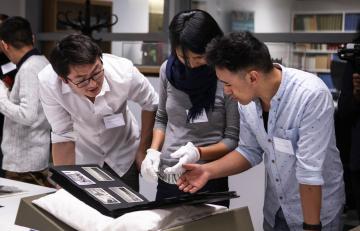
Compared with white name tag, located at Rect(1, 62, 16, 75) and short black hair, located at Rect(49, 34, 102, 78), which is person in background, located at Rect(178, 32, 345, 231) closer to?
short black hair, located at Rect(49, 34, 102, 78)

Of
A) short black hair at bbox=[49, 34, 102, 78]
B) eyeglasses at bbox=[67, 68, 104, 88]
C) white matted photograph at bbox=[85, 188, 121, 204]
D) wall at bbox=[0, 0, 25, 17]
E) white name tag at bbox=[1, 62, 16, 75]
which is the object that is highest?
wall at bbox=[0, 0, 25, 17]

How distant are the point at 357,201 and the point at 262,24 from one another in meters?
1.55

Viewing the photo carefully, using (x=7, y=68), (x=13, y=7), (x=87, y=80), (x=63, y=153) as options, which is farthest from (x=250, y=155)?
(x=13, y=7)

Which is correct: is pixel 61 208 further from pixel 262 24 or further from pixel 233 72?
pixel 262 24

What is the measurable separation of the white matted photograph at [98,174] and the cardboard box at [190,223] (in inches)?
6.2

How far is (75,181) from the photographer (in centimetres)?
125

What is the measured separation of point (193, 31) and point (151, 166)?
487 mm

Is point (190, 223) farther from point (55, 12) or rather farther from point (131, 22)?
point (55, 12)

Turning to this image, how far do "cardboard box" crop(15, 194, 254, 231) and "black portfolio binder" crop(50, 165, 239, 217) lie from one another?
52mm

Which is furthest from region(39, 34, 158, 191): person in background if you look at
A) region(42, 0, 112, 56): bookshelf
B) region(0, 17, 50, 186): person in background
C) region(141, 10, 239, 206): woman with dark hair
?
region(42, 0, 112, 56): bookshelf

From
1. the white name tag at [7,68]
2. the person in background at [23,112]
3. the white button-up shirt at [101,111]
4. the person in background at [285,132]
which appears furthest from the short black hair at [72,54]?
the white name tag at [7,68]

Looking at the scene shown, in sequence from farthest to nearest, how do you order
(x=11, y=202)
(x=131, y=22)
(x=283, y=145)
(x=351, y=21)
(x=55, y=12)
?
1. (x=55, y=12)
2. (x=131, y=22)
3. (x=351, y=21)
4. (x=11, y=202)
5. (x=283, y=145)

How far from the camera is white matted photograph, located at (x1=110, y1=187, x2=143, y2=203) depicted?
4.25ft

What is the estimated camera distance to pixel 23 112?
9.10ft
